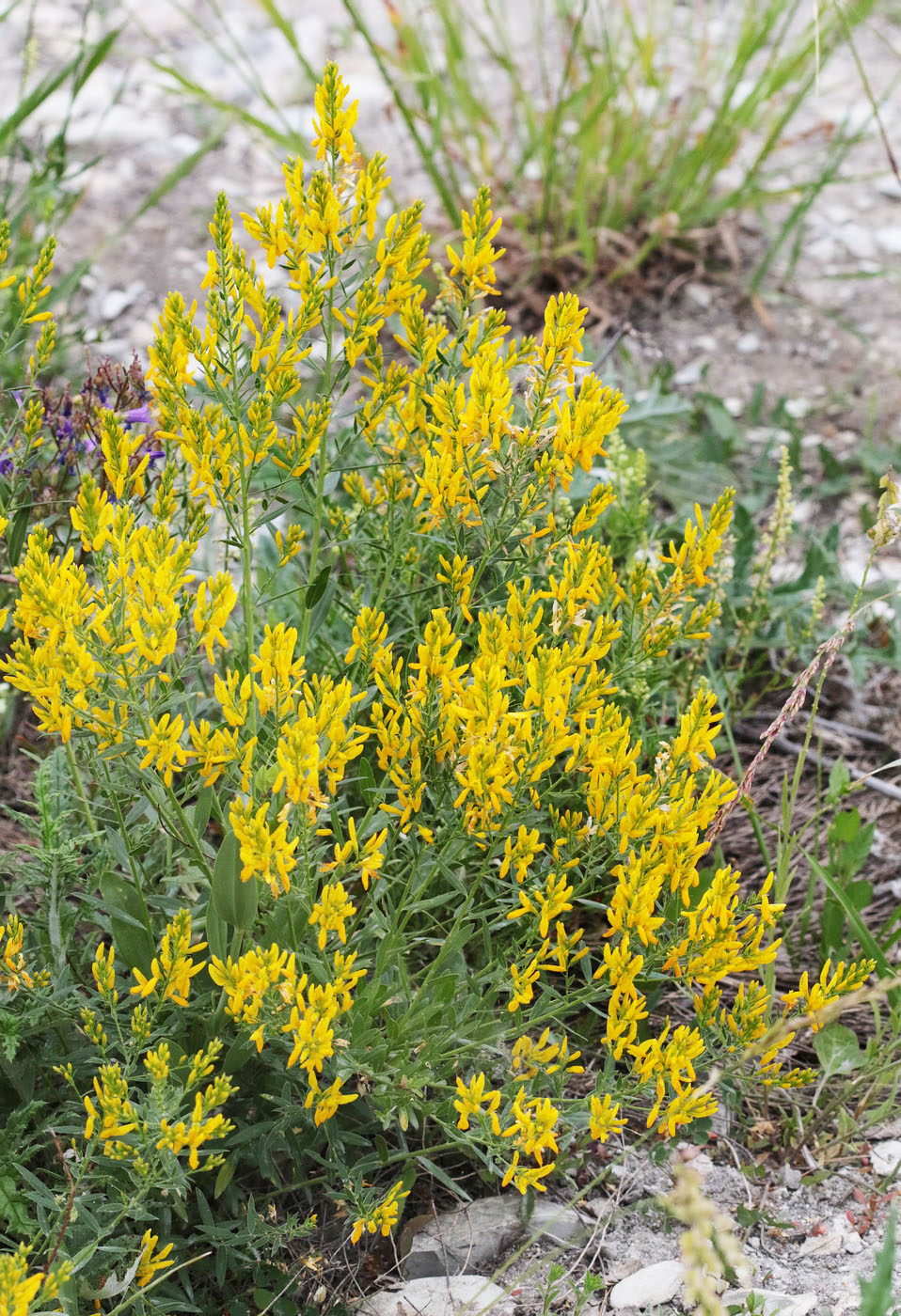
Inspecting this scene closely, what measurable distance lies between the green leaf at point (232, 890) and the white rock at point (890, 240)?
4019 millimetres

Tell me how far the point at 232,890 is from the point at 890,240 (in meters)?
4.13

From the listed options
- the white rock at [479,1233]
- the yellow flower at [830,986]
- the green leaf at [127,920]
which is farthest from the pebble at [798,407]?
the green leaf at [127,920]

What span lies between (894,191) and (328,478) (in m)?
3.98

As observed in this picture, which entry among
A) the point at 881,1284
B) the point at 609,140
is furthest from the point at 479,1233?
the point at 609,140

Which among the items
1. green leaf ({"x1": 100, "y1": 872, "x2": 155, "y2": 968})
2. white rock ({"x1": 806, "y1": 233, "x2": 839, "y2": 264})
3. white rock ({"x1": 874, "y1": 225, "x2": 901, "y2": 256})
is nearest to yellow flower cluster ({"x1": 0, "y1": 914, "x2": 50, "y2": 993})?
green leaf ({"x1": 100, "y1": 872, "x2": 155, "y2": 968})

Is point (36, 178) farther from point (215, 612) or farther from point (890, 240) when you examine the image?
point (890, 240)

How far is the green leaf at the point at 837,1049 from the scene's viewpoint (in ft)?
7.59

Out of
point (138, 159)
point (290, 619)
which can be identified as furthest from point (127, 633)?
point (138, 159)

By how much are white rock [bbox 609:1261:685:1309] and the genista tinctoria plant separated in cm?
22

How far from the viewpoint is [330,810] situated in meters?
1.86

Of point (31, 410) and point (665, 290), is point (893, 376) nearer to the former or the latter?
point (665, 290)

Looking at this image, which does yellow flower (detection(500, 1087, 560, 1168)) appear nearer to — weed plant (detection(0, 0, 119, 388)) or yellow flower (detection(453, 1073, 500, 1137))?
yellow flower (detection(453, 1073, 500, 1137))

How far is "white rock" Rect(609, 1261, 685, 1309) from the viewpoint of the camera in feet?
6.38

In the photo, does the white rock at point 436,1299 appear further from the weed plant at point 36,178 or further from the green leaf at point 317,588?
the weed plant at point 36,178
